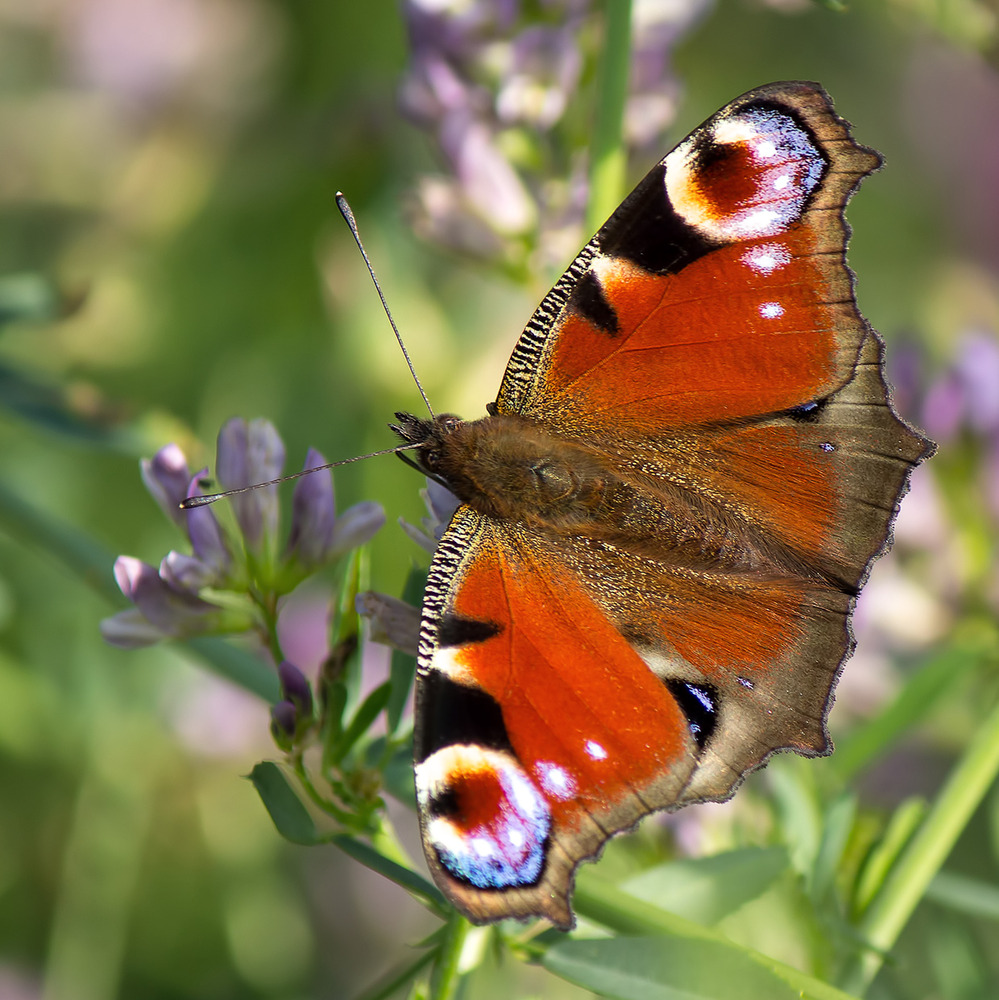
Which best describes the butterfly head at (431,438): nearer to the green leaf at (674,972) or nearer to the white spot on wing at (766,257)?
the white spot on wing at (766,257)

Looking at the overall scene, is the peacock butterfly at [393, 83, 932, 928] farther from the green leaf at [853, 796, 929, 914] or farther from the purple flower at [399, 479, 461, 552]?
the green leaf at [853, 796, 929, 914]

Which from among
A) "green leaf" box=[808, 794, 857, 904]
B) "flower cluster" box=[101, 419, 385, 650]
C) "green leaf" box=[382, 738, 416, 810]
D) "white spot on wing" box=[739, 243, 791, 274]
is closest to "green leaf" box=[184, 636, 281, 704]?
"flower cluster" box=[101, 419, 385, 650]

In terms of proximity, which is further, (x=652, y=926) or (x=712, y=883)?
(x=712, y=883)

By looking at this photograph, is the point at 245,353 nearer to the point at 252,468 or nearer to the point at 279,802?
the point at 252,468

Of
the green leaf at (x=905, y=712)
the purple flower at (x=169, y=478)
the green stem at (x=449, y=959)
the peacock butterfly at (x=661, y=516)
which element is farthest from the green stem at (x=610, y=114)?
the green stem at (x=449, y=959)

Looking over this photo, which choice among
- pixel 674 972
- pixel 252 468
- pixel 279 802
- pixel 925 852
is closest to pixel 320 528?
pixel 252 468

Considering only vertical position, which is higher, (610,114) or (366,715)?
(610,114)
